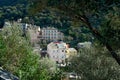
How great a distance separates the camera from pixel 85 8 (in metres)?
6.91

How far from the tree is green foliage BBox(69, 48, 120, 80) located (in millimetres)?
7003

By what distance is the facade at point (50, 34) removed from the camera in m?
104

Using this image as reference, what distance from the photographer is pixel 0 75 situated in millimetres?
6328

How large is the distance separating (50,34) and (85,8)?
102074mm

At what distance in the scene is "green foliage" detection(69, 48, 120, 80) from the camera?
598 inches

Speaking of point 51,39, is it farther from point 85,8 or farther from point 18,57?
point 85,8

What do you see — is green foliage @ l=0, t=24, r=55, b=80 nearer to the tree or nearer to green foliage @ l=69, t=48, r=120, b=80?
green foliage @ l=69, t=48, r=120, b=80

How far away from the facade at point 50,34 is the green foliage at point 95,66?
275ft

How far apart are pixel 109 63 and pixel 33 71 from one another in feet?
10.5

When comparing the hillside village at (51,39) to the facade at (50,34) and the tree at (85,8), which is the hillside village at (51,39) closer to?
the facade at (50,34)

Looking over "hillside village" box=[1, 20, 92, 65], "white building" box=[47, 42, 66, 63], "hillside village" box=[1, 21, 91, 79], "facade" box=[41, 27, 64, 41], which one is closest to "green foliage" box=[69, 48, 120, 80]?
"hillside village" box=[1, 21, 91, 79]

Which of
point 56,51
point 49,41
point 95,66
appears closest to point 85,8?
point 95,66

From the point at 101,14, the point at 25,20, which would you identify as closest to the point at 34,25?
the point at 25,20

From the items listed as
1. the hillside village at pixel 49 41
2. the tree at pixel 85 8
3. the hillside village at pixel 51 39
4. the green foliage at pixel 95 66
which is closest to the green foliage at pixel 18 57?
the green foliage at pixel 95 66
